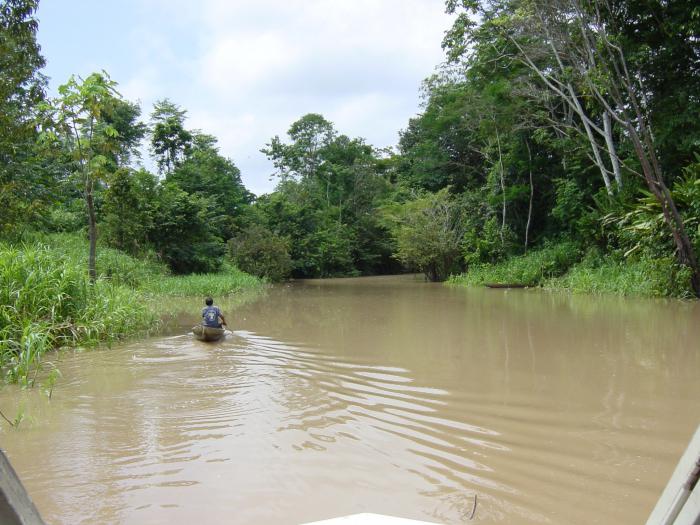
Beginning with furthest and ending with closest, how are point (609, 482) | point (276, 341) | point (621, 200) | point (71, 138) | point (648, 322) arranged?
1. point (621, 200)
2. point (71, 138)
3. point (648, 322)
4. point (276, 341)
5. point (609, 482)

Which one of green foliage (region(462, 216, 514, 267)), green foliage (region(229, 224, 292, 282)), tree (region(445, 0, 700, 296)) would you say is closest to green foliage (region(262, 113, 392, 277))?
green foliage (region(229, 224, 292, 282))

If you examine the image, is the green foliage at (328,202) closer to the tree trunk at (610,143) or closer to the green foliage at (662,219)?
the tree trunk at (610,143)

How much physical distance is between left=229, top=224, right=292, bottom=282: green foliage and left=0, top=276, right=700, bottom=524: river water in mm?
19049

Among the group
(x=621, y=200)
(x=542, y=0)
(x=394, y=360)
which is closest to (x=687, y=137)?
(x=621, y=200)

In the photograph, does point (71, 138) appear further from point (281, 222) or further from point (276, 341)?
point (281, 222)

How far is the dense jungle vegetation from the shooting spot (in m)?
9.93

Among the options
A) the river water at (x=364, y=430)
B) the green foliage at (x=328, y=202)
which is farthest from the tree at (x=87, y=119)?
the green foliage at (x=328, y=202)

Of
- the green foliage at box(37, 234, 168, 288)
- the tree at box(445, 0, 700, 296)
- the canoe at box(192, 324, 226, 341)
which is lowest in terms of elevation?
the canoe at box(192, 324, 226, 341)

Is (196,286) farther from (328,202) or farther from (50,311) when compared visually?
(328,202)

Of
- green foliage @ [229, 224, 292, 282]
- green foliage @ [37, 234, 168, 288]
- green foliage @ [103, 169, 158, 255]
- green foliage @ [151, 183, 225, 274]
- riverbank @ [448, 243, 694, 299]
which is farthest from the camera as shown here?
green foliage @ [229, 224, 292, 282]

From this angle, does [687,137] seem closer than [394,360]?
No

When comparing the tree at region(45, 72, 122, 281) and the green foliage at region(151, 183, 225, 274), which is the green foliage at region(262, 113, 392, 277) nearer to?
the green foliage at region(151, 183, 225, 274)

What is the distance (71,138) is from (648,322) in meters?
11.3

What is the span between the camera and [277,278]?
28641 mm
